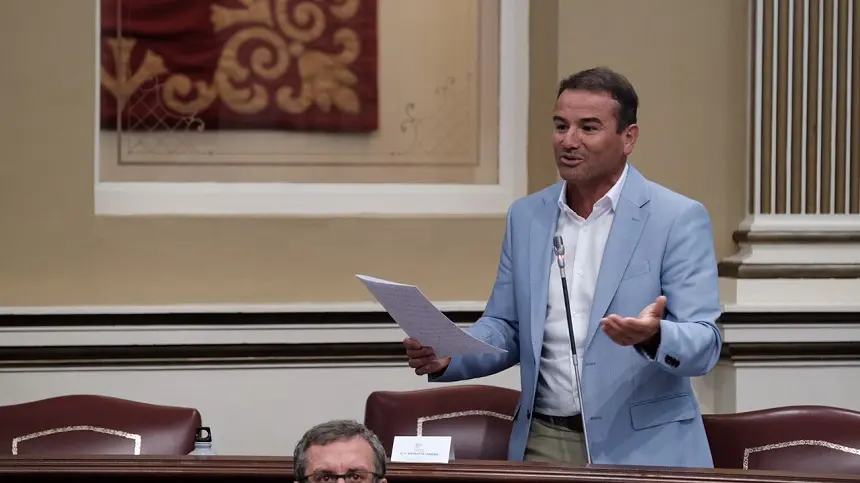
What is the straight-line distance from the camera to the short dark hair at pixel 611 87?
9.03 ft

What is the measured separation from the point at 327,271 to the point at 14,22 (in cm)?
132

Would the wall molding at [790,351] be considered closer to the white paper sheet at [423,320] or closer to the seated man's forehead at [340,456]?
the white paper sheet at [423,320]

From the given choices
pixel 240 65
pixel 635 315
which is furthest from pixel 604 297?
pixel 240 65

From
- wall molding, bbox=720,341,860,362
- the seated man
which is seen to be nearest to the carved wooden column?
wall molding, bbox=720,341,860,362

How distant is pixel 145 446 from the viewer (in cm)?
299

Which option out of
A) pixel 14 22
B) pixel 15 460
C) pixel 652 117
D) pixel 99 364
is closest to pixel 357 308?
pixel 99 364

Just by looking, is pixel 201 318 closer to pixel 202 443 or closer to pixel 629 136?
pixel 202 443

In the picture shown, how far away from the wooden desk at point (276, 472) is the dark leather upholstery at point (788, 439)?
448 mm

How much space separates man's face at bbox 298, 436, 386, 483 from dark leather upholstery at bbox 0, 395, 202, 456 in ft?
3.12

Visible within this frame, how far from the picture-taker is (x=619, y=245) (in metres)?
2.70

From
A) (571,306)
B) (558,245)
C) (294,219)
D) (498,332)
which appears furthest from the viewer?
(294,219)

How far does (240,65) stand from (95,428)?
1.68m

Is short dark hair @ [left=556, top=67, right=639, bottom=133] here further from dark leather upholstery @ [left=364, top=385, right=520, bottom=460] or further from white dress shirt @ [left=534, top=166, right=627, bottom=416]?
dark leather upholstery @ [left=364, top=385, right=520, bottom=460]

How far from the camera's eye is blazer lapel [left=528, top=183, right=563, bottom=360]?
8.95 ft
